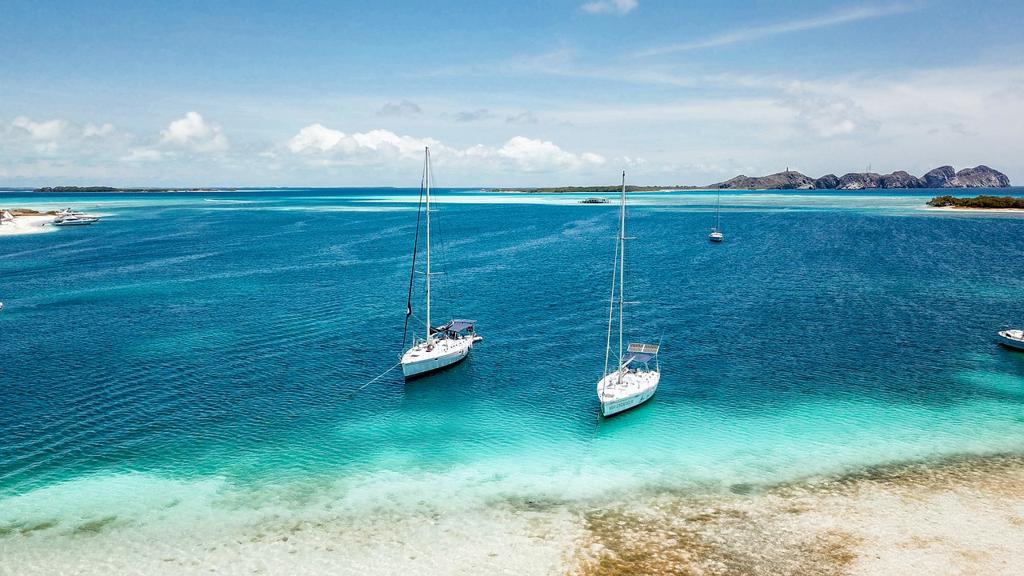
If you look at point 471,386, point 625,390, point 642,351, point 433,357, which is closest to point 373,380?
point 433,357

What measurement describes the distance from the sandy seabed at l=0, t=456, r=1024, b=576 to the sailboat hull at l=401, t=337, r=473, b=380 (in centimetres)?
1932

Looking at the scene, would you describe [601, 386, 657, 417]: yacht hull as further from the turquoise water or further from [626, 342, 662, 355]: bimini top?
[626, 342, 662, 355]: bimini top

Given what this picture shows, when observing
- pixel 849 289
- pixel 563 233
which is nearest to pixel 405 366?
pixel 849 289

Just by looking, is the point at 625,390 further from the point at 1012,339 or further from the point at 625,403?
the point at 1012,339

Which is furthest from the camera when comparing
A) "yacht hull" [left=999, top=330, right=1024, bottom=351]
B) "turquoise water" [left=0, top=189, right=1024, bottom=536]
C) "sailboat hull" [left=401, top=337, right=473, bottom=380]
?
"yacht hull" [left=999, top=330, right=1024, bottom=351]

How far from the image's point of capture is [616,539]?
88.3 feet

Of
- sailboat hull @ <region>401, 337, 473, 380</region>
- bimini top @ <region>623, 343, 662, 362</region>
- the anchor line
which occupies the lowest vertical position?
the anchor line

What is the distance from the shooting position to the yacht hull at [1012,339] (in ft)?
175

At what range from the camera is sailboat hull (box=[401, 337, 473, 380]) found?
158ft

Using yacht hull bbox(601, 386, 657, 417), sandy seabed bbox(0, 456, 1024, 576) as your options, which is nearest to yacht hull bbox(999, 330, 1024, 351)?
sandy seabed bbox(0, 456, 1024, 576)

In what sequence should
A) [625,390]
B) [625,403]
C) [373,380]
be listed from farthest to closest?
[373,380], [625,390], [625,403]

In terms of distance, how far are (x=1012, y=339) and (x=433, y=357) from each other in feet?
164

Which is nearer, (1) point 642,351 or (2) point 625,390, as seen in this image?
(2) point 625,390

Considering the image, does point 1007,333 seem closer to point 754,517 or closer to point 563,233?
point 754,517
